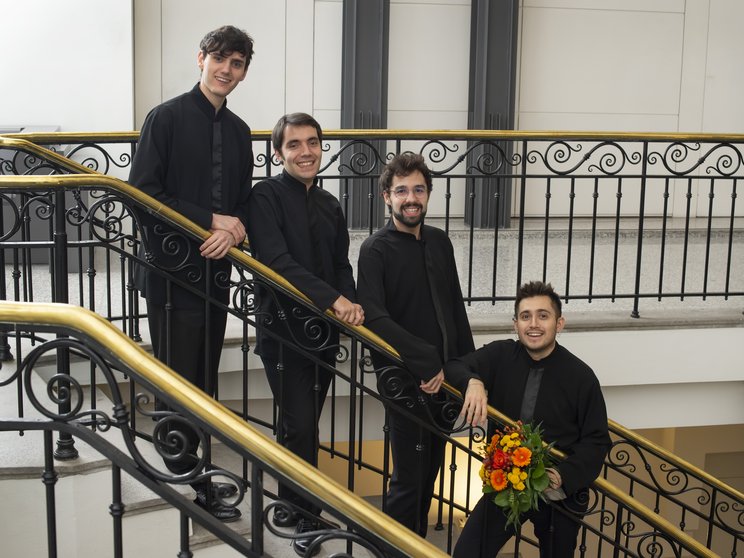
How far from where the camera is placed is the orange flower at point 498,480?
358 cm

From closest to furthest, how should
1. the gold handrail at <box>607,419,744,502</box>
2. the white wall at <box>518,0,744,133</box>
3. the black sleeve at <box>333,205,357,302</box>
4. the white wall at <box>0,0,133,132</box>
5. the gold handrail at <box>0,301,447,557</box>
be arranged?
1. the gold handrail at <box>0,301,447,557</box>
2. the black sleeve at <box>333,205,357,302</box>
3. the gold handrail at <box>607,419,744,502</box>
4. the white wall at <box>0,0,133,132</box>
5. the white wall at <box>518,0,744,133</box>

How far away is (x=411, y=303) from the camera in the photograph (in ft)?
13.0

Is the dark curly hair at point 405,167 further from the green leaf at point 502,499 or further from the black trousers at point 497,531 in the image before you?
the black trousers at point 497,531

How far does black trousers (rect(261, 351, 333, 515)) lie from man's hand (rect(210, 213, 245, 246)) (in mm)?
500

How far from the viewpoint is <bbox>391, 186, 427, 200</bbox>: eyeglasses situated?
12.7ft

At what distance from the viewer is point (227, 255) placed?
3.65m

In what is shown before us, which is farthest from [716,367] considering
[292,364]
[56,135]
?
[56,135]

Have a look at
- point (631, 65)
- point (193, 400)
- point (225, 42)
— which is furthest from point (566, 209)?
point (193, 400)

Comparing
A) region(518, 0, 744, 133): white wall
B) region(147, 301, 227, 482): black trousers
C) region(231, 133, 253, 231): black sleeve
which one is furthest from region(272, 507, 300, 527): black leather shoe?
region(518, 0, 744, 133): white wall

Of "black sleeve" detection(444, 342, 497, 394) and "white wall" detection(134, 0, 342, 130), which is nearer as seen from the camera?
"black sleeve" detection(444, 342, 497, 394)

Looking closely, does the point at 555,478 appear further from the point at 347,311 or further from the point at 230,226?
the point at 230,226

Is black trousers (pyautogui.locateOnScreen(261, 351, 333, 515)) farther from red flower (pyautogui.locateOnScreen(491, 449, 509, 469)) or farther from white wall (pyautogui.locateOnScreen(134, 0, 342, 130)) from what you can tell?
white wall (pyautogui.locateOnScreen(134, 0, 342, 130))

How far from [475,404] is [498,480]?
307mm

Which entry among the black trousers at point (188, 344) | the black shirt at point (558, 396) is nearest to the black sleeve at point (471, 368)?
the black shirt at point (558, 396)
